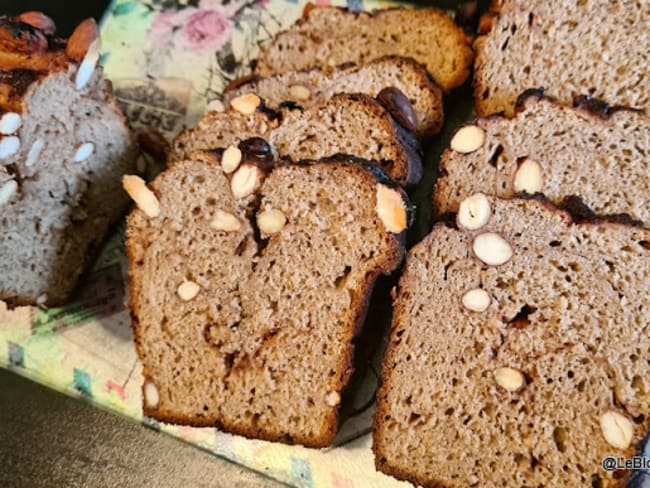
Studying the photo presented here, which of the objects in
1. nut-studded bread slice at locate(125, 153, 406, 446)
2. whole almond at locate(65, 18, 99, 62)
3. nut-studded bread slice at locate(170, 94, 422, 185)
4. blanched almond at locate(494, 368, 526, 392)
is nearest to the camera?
blanched almond at locate(494, 368, 526, 392)

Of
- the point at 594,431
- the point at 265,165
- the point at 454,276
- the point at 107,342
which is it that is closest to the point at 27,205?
the point at 107,342

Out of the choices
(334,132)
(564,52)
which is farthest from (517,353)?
(564,52)

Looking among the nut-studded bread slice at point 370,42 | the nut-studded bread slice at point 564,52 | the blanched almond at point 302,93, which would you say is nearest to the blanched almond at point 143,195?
the blanched almond at point 302,93

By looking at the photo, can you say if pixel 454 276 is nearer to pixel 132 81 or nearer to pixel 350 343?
pixel 350 343

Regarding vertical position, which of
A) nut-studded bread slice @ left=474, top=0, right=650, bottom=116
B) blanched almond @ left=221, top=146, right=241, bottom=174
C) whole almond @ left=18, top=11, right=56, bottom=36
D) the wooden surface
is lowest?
the wooden surface

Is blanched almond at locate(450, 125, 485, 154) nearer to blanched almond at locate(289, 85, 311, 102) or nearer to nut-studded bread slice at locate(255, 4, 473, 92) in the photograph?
nut-studded bread slice at locate(255, 4, 473, 92)

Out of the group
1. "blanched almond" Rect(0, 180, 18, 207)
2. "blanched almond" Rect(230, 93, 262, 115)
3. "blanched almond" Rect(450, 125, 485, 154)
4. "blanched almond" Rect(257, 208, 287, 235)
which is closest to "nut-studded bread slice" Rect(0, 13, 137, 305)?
"blanched almond" Rect(0, 180, 18, 207)

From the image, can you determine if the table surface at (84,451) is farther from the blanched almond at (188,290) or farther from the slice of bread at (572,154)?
the slice of bread at (572,154)
